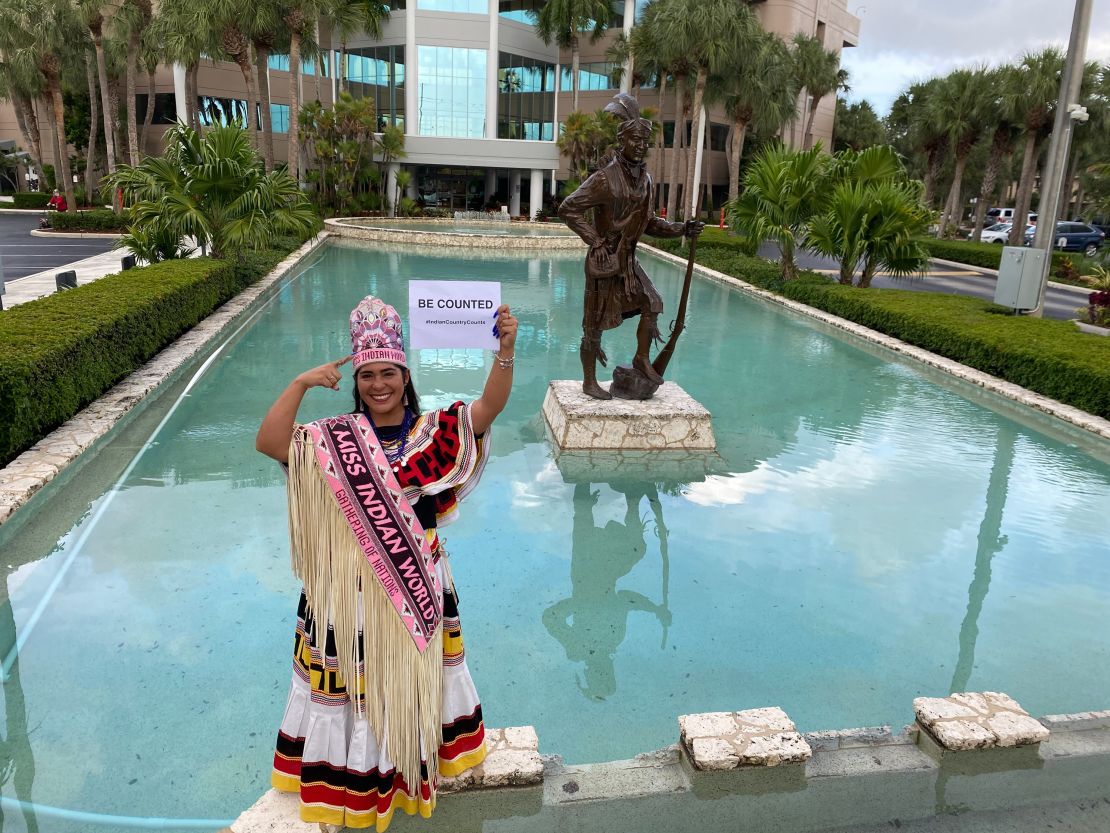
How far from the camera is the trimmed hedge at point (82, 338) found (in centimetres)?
569

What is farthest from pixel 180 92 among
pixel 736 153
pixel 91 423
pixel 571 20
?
pixel 91 423

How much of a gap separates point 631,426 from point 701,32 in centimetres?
2593

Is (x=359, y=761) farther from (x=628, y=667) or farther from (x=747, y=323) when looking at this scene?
(x=747, y=323)

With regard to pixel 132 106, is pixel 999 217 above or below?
below

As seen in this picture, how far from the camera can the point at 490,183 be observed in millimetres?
46938

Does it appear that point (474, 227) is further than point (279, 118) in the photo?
No

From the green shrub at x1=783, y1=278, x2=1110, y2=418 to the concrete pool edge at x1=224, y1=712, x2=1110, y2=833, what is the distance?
20.5 feet

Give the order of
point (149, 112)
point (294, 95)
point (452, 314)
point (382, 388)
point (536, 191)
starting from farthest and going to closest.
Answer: point (536, 191), point (149, 112), point (294, 95), point (452, 314), point (382, 388)

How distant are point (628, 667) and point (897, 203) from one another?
12149 millimetres

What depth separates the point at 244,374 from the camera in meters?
8.93

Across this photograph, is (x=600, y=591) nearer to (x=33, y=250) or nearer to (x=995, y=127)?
(x=33, y=250)

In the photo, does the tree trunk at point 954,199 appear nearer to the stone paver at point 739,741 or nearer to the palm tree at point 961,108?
the palm tree at point 961,108

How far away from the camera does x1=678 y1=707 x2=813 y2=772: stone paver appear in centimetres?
289

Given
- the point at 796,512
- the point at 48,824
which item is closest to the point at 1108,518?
the point at 796,512
